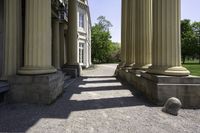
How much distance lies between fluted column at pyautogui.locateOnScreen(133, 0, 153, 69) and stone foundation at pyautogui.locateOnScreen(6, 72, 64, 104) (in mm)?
5595

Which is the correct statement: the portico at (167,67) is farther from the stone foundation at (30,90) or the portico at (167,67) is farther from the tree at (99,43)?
the tree at (99,43)

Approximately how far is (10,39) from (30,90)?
6.85 feet

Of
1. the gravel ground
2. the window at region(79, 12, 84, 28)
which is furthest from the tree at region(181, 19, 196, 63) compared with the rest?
the gravel ground

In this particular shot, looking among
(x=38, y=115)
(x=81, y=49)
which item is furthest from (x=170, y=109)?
(x=81, y=49)

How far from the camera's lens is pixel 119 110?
6.79m

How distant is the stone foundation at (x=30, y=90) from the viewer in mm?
7707

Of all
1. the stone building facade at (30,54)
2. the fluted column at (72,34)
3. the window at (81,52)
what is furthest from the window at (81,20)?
the stone building facade at (30,54)

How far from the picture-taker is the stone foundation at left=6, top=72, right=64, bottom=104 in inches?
303

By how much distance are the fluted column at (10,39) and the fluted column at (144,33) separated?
5.76 m

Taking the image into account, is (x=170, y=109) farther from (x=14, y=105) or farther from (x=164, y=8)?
(x=14, y=105)

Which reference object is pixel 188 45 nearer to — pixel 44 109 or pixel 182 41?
pixel 182 41

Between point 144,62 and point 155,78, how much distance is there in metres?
4.40

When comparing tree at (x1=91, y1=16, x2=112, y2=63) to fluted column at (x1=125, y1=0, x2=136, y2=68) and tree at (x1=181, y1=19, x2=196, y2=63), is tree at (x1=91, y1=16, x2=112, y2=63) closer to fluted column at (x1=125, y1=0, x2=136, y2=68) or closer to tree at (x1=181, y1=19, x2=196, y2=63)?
tree at (x1=181, y1=19, x2=196, y2=63)

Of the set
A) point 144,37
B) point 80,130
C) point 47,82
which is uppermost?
point 144,37
